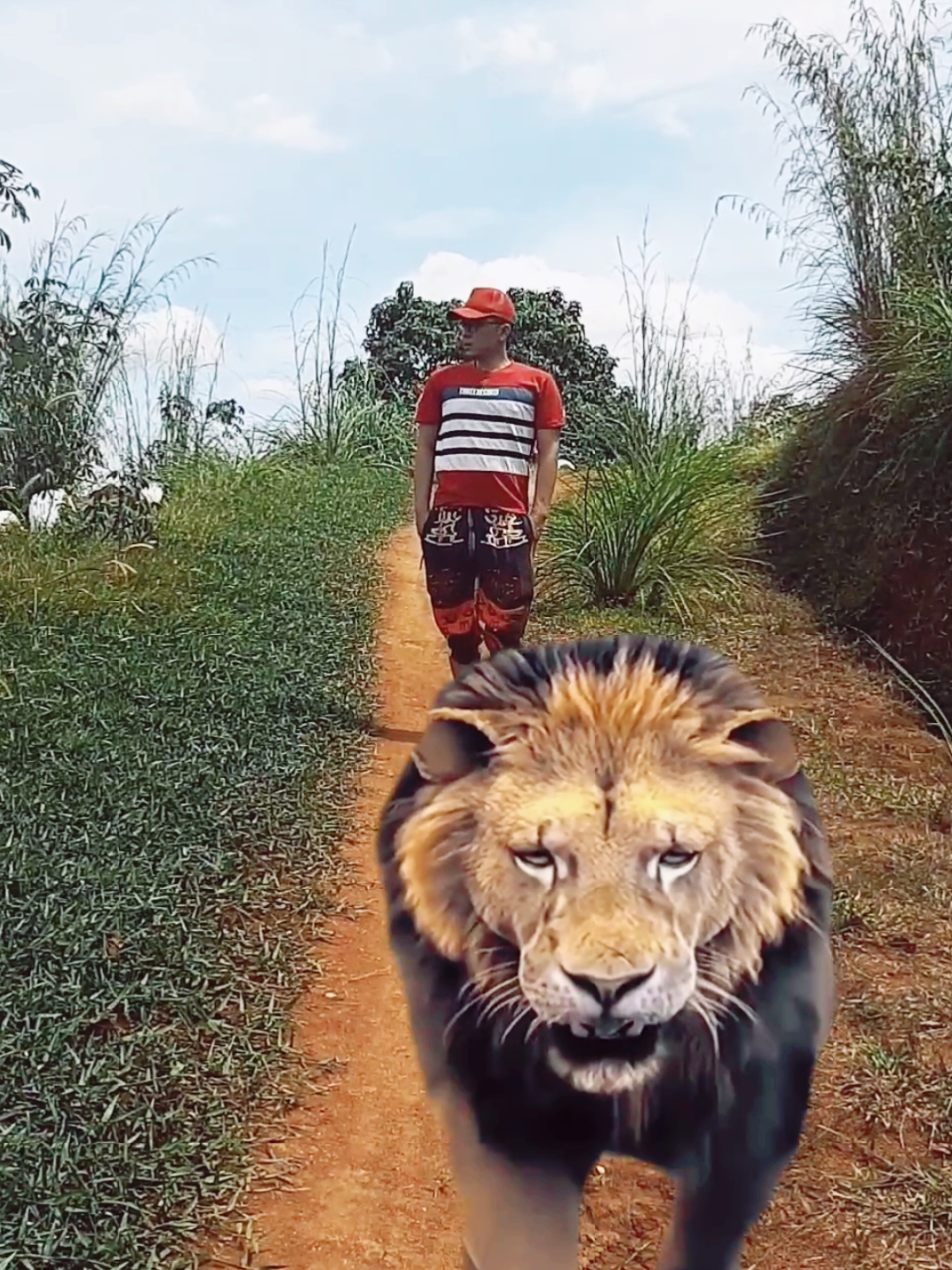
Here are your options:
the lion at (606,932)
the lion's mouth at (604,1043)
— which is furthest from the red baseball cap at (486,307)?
the lion's mouth at (604,1043)

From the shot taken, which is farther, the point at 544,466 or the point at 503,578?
the point at 544,466

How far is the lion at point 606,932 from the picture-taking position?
937 mm

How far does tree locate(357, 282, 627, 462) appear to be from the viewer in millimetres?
13375

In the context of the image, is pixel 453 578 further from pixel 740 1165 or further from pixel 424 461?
pixel 740 1165

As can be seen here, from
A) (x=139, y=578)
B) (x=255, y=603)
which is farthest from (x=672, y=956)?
(x=139, y=578)

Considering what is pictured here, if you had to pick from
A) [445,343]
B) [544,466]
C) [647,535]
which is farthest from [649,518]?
[445,343]

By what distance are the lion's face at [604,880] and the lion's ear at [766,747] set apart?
1cm

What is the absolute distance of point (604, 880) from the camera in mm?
948

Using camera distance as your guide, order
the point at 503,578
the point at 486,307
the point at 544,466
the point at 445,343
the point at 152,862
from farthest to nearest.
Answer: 1. the point at 445,343
2. the point at 152,862
3. the point at 544,466
4. the point at 486,307
5. the point at 503,578

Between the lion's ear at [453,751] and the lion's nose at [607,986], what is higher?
the lion's ear at [453,751]

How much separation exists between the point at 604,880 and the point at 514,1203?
0.29 metres

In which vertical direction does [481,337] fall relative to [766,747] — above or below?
above

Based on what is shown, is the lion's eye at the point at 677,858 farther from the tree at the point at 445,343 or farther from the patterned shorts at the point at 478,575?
the tree at the point at 445,343

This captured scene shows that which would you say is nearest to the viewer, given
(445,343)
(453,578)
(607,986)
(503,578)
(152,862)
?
(607,986)
